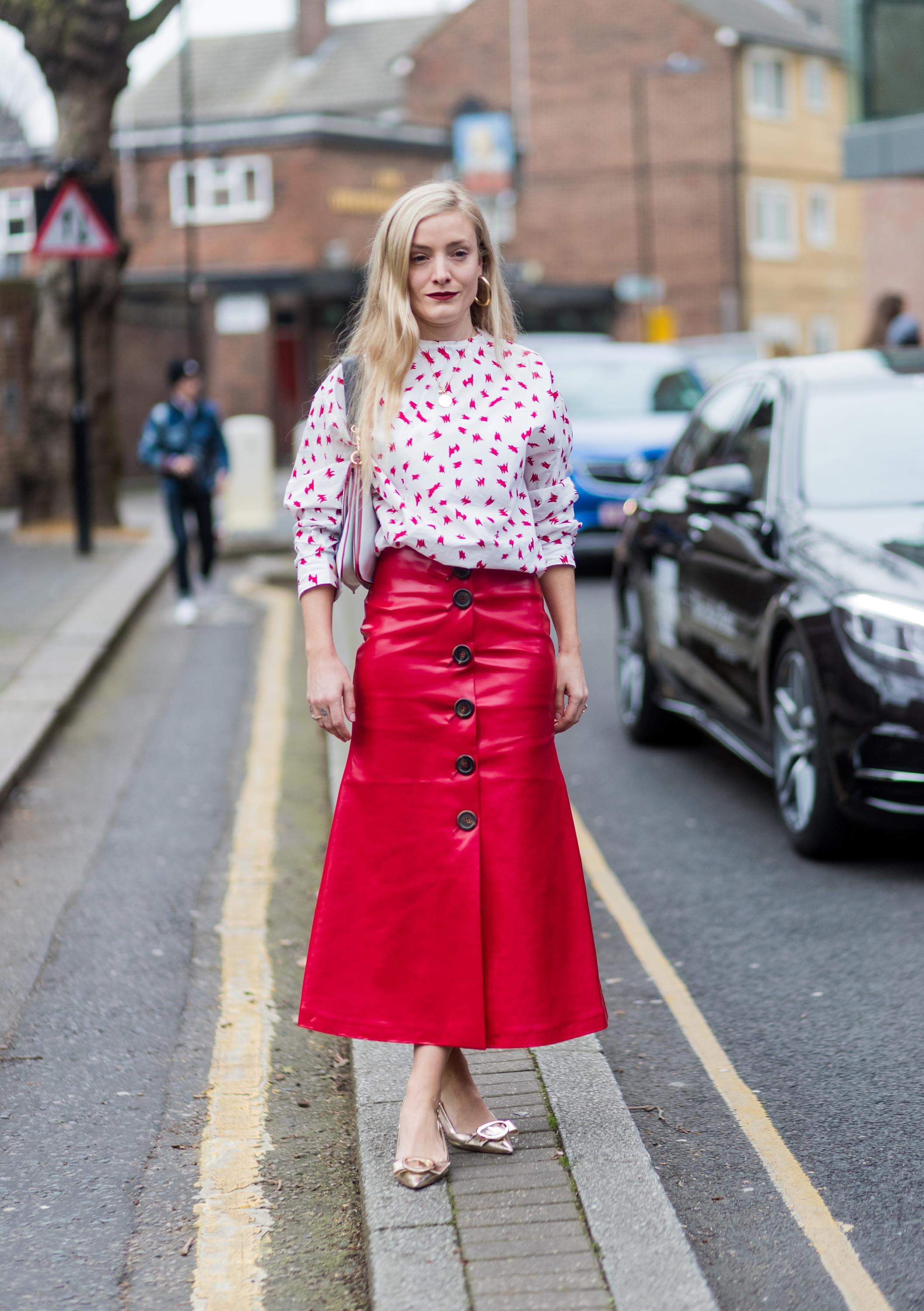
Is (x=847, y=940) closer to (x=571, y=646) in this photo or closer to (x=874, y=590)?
(x=874, y=590)

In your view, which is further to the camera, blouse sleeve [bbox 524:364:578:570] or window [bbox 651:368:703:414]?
window [bbox 651:368:703:414]

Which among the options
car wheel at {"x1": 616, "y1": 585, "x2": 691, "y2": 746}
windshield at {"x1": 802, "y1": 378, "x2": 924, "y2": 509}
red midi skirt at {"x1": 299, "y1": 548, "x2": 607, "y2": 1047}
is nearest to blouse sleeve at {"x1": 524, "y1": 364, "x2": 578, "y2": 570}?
red midi skirt at {"x1": 299, "y1": 548, "x2": 607, "y2": 1047}

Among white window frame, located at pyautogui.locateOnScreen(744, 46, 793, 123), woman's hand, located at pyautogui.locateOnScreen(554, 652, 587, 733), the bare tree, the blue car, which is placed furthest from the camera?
white window frame, located at pyautogui.locateOnScreen(744, 46, 793, 123)

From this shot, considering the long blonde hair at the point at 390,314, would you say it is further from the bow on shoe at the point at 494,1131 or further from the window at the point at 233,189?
the window at the point at 233,189

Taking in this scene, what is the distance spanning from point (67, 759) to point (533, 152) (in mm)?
49885

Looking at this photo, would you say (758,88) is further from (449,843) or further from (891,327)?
(449,843)

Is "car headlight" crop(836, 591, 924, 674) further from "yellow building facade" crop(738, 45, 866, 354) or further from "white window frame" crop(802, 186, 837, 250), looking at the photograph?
"white window frame" crop(802, 186, 837, 250)

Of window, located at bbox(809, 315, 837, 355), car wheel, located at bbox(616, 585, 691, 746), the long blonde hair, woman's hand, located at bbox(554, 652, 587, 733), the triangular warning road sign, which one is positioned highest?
window, located at bbox(809, 315, 837, 355)

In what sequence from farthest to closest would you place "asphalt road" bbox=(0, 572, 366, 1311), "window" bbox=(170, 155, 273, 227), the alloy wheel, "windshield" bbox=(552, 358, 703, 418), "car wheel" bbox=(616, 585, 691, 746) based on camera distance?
"window" bbox=(170, 155, 273, 227), "windshield" bbox=(552, 358, 703, 418), "car wheel" bbox=(616, 585, 691, 746), the alloy wheel, "asphalt road" bbox=(0, 572, 366, 1311)

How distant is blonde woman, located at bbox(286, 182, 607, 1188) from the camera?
3.30 meters

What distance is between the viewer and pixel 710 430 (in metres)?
7.61

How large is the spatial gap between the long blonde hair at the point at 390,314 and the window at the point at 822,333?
55.0 metres

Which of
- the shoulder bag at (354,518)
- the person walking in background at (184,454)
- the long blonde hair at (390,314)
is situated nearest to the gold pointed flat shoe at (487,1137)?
the shoulder bag at (354,518)

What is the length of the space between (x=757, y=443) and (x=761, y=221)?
1950 inches
